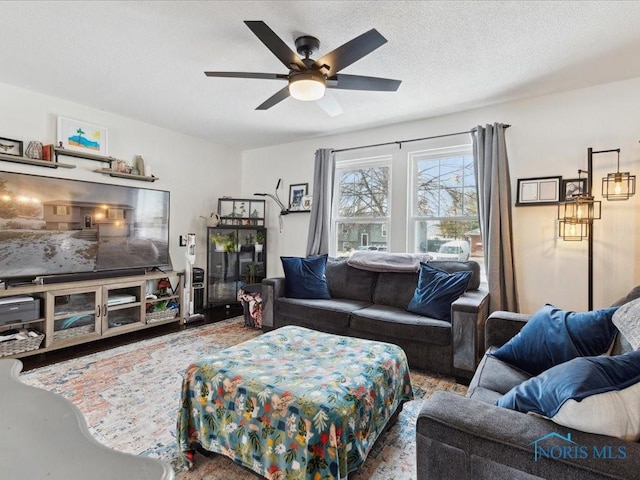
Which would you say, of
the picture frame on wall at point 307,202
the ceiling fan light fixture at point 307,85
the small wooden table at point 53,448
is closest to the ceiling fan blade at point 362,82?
the ceiling fan light fixture at point 307,85

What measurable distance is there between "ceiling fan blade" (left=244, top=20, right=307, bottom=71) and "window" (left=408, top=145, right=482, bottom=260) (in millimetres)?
2225

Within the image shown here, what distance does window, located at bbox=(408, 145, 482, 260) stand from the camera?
3.45 metres

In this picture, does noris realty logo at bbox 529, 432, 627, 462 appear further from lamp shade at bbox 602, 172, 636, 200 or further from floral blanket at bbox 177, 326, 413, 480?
lamp shade at bbox 602, 172, 636, 200

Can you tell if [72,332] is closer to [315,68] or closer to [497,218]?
[315,68]

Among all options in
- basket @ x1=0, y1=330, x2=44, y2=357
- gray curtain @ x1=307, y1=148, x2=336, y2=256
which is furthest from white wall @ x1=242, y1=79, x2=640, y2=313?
basket @ x1=0, y1=330, x2=44, y2=357

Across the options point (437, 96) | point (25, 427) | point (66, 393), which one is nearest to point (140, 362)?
point (66, 393)

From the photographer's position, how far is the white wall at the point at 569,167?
2.66 meters

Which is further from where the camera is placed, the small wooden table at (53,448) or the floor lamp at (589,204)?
the floor lamp at (589,204)

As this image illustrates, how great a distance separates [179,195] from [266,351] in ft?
10.8

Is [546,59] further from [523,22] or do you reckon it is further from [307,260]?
[307,260]

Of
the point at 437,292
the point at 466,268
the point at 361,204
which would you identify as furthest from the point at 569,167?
the point at 361,204

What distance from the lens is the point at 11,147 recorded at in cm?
296

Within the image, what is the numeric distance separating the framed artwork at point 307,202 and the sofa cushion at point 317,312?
1549 millimetres

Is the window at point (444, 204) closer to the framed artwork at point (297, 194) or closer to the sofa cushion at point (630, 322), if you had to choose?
the framed artwork at point (297, 194)
